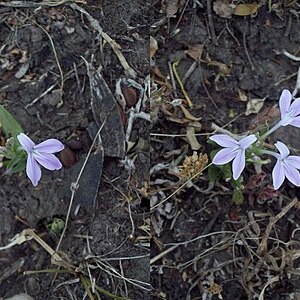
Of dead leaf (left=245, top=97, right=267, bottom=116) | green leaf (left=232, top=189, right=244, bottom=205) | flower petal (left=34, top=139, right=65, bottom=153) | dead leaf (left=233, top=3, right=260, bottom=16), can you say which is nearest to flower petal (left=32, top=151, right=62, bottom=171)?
flower petal (left=34, top=139, right=65, bottom=153)

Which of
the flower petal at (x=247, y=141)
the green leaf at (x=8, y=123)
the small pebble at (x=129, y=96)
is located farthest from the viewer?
the small pebble at (x=129, y=96)

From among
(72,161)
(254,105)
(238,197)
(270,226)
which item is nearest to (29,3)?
(72,161)

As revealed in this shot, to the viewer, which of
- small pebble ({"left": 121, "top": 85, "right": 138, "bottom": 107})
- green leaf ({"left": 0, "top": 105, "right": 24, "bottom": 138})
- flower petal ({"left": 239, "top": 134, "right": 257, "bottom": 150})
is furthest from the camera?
small pebble ({"left": 121, "top": 85, "right": 138, "bottom": 107})

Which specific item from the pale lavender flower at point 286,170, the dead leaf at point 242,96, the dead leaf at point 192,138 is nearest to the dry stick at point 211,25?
the dead leaf at point 242,96

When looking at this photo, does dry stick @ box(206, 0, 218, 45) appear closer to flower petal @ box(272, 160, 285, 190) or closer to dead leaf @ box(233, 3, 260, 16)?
dead leaf @ box(233, 3, 260, 16)

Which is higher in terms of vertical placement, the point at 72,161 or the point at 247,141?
the point at 247,141

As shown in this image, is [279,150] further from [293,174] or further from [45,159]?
[45,159]

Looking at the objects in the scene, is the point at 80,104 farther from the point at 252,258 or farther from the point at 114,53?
the point at 252,258

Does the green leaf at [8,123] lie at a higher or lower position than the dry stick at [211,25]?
lower

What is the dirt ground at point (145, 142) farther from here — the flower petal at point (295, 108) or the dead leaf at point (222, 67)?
the flower petal at point (295, 108)
